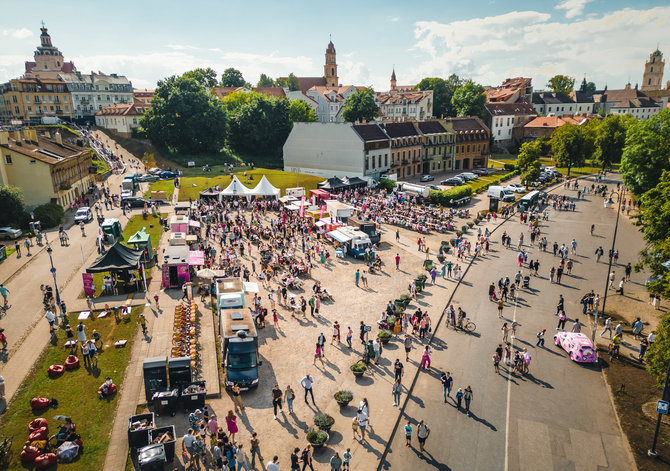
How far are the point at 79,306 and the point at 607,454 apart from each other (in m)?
28.4

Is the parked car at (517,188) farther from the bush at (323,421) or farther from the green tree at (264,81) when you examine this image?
the green tree at (264,81)

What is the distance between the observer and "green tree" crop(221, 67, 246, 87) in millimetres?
141000

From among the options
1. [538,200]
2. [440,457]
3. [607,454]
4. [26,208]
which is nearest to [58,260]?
[26,208]

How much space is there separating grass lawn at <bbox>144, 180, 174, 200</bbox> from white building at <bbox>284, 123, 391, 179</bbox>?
20694mm

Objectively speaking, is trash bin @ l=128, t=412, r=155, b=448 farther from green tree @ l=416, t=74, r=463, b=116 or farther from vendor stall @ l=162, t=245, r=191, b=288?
green tree @ l=416, t=74, r=463, b=116

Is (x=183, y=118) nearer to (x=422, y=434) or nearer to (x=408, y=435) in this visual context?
(x=408, y=435)

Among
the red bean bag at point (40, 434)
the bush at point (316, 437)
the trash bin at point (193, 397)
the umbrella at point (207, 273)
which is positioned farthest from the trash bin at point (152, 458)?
the umbrella at point (207, 273)

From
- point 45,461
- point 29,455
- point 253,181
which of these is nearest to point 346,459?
point 45,461

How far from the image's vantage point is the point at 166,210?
50.0 m

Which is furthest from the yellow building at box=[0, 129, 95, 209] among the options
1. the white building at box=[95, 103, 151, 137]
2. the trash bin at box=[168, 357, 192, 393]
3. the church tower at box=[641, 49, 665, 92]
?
the church tower at box=[641, 49, 665, 92]

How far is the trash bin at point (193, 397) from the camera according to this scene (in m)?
17.1

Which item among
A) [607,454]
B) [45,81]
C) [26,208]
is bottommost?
[607,454]

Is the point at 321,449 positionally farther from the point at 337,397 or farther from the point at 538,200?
the point at 538,200

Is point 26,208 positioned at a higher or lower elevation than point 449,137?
lower
